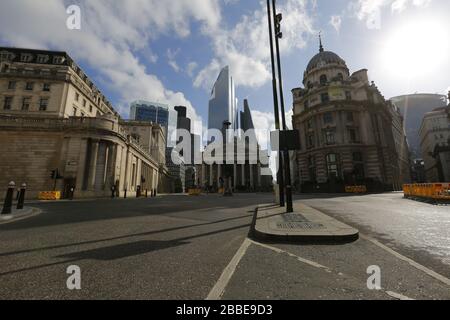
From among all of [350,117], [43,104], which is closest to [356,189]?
[350,117]

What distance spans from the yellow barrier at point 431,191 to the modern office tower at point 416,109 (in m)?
171

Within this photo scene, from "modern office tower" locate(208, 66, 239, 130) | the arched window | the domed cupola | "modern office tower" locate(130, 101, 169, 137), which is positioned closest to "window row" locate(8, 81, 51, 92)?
the arched window

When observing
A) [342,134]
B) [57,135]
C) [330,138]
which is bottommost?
[57,135]

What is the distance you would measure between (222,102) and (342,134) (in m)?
147

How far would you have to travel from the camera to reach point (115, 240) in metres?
5.00

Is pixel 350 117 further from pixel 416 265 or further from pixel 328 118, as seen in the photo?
pixel 416 265

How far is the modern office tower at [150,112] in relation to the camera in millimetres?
136750

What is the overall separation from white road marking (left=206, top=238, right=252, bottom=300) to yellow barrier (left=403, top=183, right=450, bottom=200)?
58.8ft

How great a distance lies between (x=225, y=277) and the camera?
2930 mm

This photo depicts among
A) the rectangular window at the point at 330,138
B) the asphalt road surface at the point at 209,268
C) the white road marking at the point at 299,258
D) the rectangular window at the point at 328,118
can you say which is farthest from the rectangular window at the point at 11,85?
the rectangular window at the point at 330,138

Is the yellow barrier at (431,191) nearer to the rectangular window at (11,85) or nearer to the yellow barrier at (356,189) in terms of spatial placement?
the yellow barrier at (356,189)
